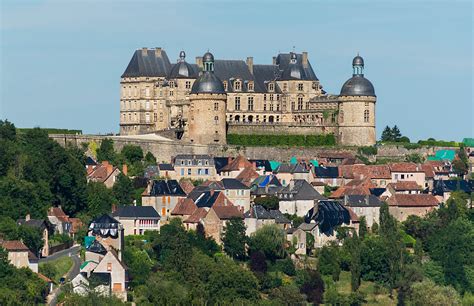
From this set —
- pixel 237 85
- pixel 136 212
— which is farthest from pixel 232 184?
pixel 237 85

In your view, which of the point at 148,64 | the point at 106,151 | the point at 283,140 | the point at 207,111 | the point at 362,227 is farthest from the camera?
the point at 148,64

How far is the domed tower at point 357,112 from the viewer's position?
106 metres

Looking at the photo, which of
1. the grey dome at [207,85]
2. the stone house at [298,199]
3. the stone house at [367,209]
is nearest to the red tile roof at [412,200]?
the stone house at [367,209]

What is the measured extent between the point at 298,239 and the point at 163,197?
7.43 meters

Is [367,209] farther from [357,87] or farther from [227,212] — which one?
[357,87]

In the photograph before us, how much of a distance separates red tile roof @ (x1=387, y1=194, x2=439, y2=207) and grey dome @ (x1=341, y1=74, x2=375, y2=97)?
33.6ft

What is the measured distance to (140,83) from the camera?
10738 cm

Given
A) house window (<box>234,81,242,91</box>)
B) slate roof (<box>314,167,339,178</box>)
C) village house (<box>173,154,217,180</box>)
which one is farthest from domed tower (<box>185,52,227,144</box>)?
slate roof (<box>314,167,339,178</box>)

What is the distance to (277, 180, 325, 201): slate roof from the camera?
94.2 m

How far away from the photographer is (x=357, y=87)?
106 m

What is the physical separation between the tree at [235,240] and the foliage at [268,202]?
5.59m

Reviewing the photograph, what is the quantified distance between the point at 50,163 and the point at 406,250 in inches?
704

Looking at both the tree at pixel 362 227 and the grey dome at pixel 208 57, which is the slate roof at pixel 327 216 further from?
the grey dome at pixel 208 57

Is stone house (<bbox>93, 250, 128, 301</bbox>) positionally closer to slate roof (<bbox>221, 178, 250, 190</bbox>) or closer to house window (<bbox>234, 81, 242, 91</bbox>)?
slate roof (<bbox>221, 178, 250, 190</bbox>)
